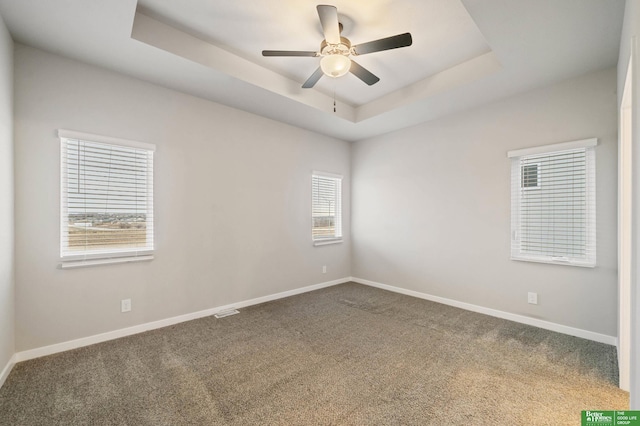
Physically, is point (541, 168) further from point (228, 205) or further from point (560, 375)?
point (228, 205)

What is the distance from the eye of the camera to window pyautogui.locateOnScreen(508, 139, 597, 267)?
295 centimetres

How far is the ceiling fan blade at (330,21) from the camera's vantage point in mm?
1997

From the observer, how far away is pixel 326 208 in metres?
5.14

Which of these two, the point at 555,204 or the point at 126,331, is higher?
the point at 555,204

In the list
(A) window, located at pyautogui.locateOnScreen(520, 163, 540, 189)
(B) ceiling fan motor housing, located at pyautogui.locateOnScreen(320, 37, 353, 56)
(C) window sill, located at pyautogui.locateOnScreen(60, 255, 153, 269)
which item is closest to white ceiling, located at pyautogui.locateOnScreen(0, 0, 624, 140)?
(B) ceiling fan motor housing, located at pyautogui.locateOnScreen(320, 37, 353, 56)

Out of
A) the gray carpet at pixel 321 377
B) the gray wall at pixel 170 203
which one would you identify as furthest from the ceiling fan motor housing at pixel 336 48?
the gray carpet at pixel 321 377

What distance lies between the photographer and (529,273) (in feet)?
10.9

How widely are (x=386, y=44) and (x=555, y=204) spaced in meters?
2.62

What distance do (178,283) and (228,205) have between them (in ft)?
3.74

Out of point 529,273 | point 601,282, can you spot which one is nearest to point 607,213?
point 601,282

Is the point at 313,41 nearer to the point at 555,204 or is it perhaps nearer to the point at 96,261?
the point at 96,261

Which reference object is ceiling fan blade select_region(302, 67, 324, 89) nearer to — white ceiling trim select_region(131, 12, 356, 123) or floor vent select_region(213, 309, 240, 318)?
white ceiling trim select_region(131, 12, 356, 123)

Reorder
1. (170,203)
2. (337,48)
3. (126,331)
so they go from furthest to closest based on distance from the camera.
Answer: (170,203) → (126,331) → (337,48)

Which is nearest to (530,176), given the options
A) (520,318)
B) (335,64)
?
(520,318)
